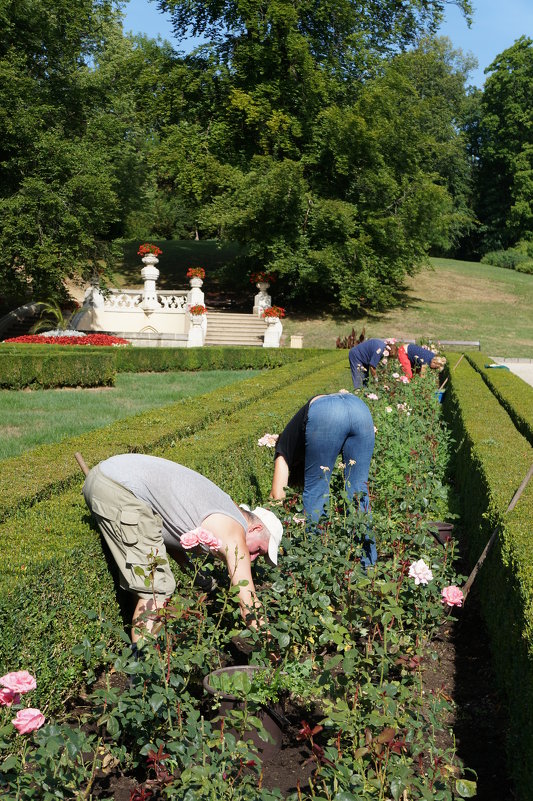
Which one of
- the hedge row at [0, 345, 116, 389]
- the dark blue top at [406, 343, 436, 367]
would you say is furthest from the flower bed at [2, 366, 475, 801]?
the hedge row at [0, 345, 116, 389]

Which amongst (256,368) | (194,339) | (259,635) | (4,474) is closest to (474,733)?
(259,635)

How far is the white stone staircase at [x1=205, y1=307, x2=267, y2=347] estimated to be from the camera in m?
24.8

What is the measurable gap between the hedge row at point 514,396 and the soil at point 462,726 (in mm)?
2917

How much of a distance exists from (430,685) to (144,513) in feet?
5.98

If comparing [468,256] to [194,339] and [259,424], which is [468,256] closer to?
[194,339]

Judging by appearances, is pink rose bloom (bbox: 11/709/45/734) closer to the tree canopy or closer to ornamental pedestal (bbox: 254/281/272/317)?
the tree canopy

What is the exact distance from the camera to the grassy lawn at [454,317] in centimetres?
2530

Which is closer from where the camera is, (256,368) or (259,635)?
(259,635)

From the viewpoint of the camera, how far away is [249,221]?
1025 inches

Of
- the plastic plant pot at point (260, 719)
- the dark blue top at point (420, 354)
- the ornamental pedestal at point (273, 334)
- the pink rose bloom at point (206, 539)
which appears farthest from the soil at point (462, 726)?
the ornamental pedestal at point (273, 334)

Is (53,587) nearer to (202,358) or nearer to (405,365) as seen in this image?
(405,365)

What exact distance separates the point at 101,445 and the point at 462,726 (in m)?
3.42

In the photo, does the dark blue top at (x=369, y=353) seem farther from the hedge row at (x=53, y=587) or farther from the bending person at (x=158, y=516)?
the bending person at (x=158, y=516)

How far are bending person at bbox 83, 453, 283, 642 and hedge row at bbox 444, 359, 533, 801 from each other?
106 cm
